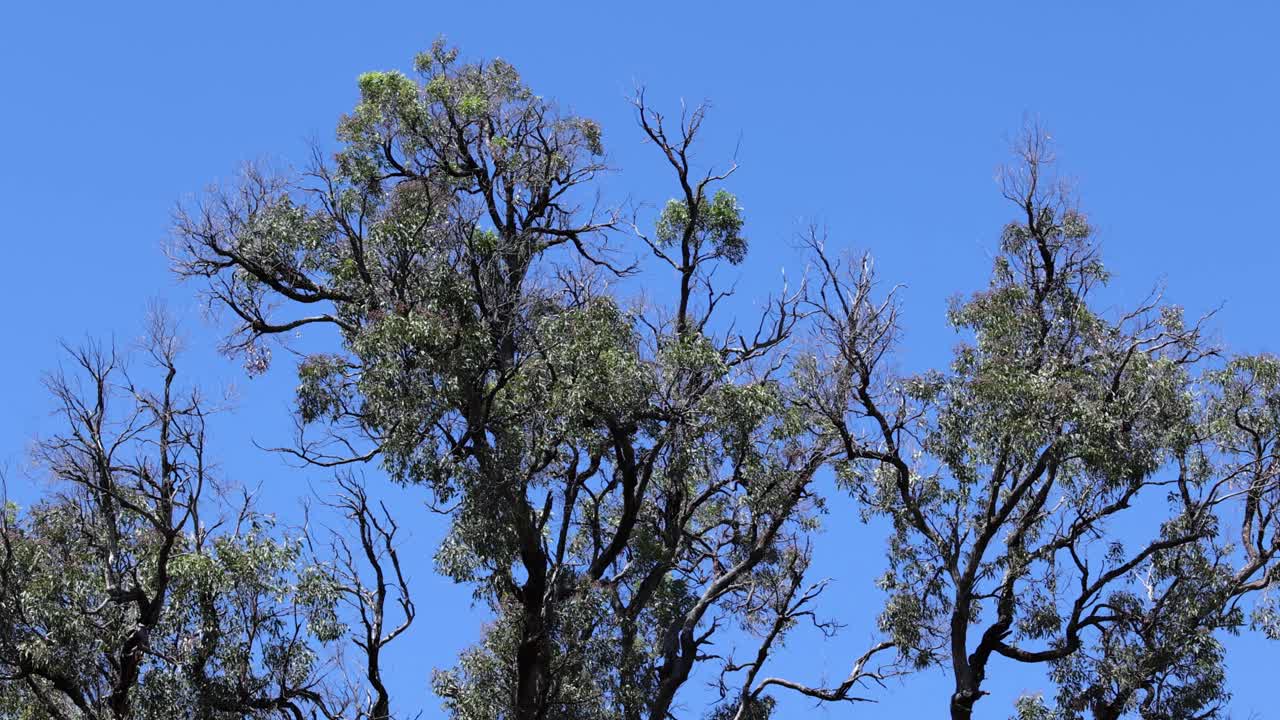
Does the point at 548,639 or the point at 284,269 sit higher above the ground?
the point at 284,269

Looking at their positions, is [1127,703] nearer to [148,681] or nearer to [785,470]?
[785,470]

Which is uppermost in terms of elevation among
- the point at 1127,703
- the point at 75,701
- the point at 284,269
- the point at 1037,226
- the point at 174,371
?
the point at 1037,226

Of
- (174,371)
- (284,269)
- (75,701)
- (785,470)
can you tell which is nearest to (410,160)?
(284,269)

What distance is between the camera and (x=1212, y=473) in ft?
71.9

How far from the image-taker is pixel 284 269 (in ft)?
74.2

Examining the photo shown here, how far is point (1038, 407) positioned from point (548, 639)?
677cm

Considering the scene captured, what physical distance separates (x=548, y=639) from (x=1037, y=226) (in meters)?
8.65

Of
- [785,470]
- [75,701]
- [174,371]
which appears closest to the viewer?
[75,701]

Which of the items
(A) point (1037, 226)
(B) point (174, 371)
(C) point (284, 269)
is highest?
(A) point (1037, 226)

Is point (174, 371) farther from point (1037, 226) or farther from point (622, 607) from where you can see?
point (1037, 226)

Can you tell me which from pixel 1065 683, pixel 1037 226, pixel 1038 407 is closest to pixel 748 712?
pixel 1065 683

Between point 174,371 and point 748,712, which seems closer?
point 174,371

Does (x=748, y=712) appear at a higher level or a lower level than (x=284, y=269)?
lower

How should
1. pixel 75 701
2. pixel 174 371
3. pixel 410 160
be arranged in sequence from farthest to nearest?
1. pixel 410 160
2. pixel 174 371
3. pixel 75 701
